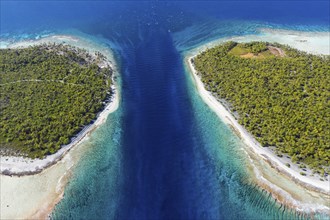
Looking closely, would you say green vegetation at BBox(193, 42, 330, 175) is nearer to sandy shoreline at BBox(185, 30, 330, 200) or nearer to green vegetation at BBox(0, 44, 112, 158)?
sandy shoreline at BBox(185, 30, 330, 200)

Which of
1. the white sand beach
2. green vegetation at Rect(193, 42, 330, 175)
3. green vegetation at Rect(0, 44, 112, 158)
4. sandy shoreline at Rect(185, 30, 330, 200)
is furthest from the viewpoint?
green vegetation at Rect(0, 44, 112, 158)

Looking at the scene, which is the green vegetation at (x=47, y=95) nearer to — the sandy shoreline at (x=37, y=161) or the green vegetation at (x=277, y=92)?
the sandy shoreline at (x=37, y=161)

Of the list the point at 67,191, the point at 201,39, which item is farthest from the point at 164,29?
the point at 67,191

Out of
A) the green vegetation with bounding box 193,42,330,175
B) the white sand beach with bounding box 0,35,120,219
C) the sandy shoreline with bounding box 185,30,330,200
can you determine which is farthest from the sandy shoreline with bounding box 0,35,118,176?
the green vegetation with bounding box 193,42,330,175

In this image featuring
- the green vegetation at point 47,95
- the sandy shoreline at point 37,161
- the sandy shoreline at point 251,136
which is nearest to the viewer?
the sandy shoreline at point 251,136

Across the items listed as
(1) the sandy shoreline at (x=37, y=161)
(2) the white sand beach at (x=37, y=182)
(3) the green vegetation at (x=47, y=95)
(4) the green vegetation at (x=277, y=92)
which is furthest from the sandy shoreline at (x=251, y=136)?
(2) the white sand beach at (x=37, y=182)

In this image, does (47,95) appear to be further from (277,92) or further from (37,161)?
(277,92)
